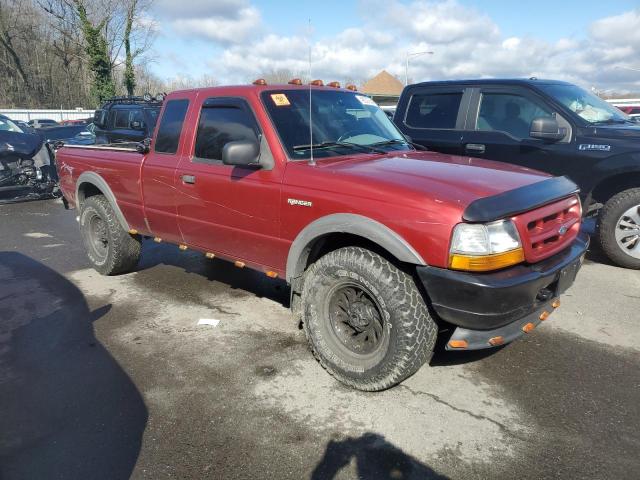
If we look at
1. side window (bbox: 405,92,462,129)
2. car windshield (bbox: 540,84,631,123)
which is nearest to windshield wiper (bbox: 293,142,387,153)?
side window (bbox: 405,92,462,129)

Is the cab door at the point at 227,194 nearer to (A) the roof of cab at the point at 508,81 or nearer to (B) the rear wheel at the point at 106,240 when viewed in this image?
(B) the rear wheel at the point at 106,240

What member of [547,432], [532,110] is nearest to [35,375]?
[547,432]

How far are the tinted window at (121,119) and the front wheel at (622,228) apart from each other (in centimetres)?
1121

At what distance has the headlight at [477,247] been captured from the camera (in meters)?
2.72

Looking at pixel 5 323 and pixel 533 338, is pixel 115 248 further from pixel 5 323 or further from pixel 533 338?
pixel 533 338

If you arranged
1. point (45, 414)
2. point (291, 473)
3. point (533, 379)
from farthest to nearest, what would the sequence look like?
point (533, 379), point (45, 414), point (291, 473)

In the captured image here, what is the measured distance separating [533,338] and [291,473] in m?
2.45

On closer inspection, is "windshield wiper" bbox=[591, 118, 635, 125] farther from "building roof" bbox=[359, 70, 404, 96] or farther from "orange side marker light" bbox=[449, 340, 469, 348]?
"building roof" bbox=[359, 70, 404, 96]

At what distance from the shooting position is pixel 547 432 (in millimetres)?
2846

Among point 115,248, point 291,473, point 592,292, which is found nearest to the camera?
point 291,473

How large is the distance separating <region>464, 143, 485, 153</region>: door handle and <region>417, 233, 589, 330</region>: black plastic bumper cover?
11.5 feet

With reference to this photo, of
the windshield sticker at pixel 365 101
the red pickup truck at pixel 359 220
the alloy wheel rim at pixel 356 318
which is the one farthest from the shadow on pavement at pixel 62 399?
the windshield sticker at pixel 365 101

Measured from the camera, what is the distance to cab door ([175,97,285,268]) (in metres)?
3.70

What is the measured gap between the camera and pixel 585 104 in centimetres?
610
